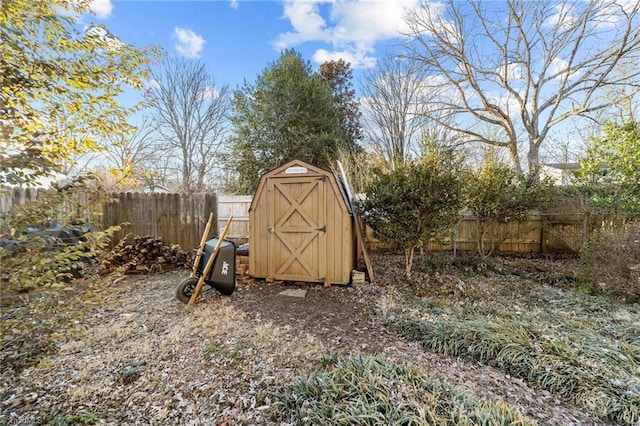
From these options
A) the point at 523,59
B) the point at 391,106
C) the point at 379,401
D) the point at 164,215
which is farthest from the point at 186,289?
the point at 523,59

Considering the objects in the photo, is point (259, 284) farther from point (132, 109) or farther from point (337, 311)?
point (132, 109)

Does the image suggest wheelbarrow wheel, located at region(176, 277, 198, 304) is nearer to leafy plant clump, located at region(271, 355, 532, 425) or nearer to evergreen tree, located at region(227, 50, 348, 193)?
leafy plant clump, located at region(271, 355, 532, 425)

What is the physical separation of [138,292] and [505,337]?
5.28 m

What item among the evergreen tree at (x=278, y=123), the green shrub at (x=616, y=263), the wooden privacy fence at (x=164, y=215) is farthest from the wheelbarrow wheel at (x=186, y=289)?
the evergreen tree at (x=278, y=123)

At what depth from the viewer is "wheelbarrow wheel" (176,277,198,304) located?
4105 mm

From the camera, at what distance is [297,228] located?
4.91 meters

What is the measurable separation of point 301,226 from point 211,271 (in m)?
1.59

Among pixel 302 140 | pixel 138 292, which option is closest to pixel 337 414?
pixel 138 292

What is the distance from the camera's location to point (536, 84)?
1029 cm

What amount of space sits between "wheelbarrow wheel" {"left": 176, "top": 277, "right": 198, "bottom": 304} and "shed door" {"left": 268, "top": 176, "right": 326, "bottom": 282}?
1.32 m

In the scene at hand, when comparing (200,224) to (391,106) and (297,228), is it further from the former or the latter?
(391,106)

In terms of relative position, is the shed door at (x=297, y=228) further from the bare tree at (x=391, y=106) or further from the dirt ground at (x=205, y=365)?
the bare tree at (x=391, y=106)

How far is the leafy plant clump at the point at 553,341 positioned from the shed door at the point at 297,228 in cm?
169

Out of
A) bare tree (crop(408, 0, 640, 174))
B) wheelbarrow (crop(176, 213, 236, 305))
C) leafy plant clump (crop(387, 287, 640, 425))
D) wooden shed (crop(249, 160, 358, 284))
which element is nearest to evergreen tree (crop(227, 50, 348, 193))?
bare tree (crop(408, 0, 640, 174))
